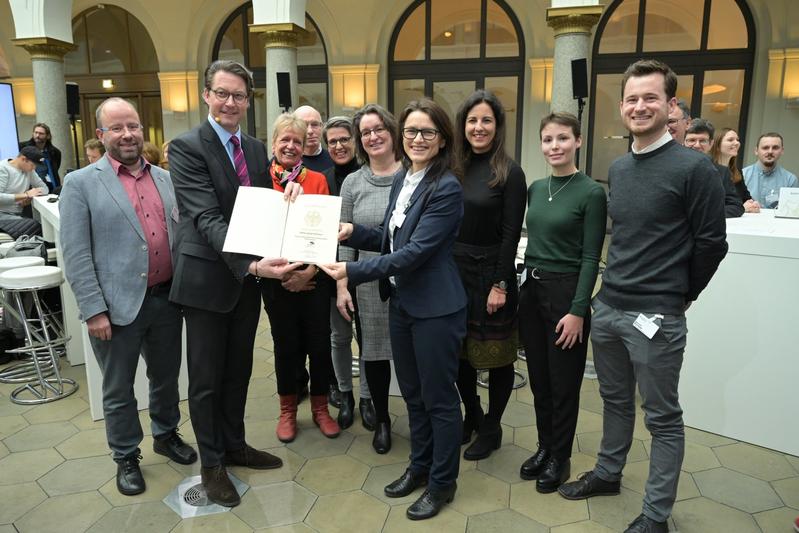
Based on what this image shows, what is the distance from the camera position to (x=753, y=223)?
11.7 feet

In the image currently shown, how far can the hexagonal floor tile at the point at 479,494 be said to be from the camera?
269 cm

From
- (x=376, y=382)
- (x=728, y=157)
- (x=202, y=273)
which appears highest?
(x=728, y=157)

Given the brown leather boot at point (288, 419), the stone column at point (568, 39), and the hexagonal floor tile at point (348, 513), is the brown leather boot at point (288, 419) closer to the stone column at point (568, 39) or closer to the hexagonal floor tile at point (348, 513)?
the hexagonal floor tile at point (348, 513)

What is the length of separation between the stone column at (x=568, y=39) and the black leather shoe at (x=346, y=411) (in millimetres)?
5014

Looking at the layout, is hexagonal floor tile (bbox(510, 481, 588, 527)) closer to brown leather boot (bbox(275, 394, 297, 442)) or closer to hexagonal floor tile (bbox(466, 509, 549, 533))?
hexagonal floor tile (bbox(466, 509, 549, 533))

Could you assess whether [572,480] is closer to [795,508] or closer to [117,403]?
A: [795,508]

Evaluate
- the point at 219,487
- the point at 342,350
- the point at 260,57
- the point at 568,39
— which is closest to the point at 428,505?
the point at 219,487

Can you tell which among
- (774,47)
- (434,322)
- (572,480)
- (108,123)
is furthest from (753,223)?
(774,47)

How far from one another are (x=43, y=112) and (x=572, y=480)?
10407mm

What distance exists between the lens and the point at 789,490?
9.32 feet

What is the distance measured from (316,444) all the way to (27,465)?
1.57m

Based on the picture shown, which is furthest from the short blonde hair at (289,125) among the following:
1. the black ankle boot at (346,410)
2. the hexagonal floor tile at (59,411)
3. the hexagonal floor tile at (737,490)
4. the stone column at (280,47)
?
the stone column at (280,47)

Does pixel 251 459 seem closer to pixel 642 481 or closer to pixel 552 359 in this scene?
pixel 552 359

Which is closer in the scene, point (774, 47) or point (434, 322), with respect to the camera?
point (434, 322)
